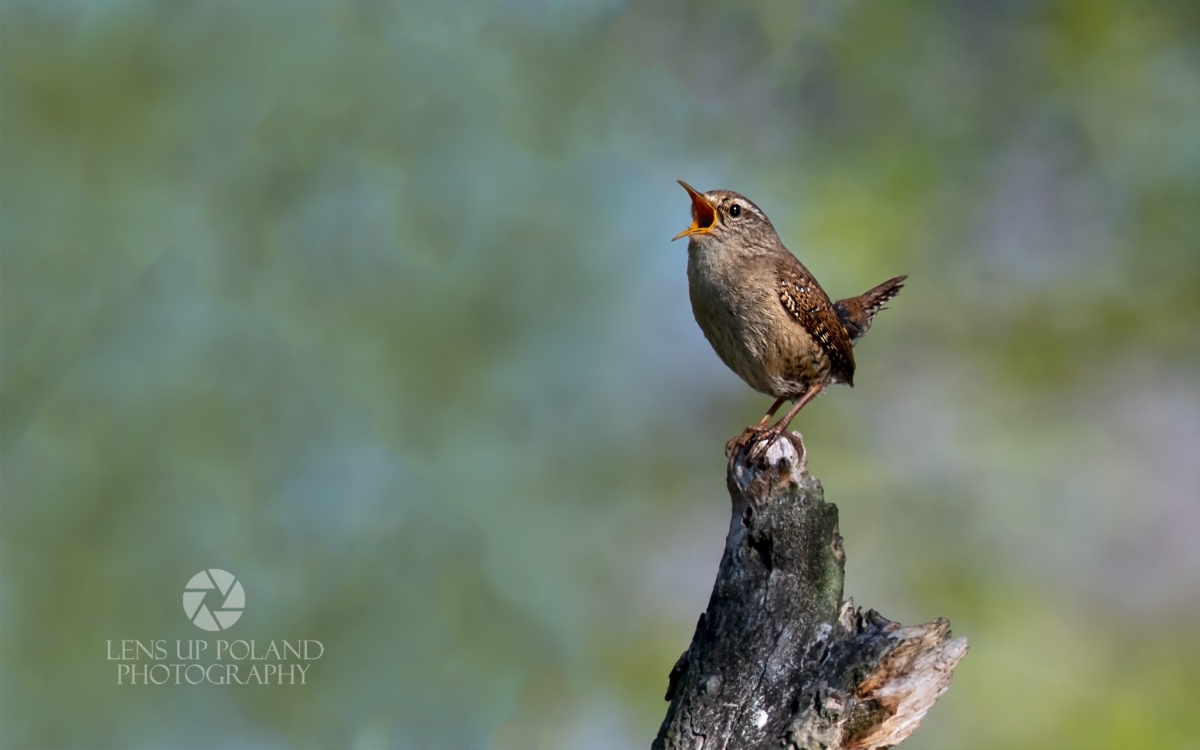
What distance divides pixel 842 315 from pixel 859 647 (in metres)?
2.85

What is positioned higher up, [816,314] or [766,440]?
[816,314]

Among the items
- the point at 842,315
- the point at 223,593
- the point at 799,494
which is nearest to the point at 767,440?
the point at 799,494

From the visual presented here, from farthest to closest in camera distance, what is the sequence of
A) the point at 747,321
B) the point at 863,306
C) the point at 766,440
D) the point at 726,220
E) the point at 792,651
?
1. the point at 863,306
2. the point at 726,220
3. the point at 747,321
4. the point at 766,440
5. the point at 792,651

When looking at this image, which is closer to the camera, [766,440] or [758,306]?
[766,440]

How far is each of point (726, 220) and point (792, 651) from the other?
2.22 metres

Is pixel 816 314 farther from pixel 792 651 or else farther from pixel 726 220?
pixel 792 651

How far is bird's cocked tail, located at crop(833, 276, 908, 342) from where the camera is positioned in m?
5.57

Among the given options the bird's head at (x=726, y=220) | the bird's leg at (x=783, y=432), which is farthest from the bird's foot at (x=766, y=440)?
the bird's head at (x=726, y=220)

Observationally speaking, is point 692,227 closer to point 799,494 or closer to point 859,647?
point 799,494

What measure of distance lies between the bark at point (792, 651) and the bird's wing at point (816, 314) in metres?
1.27

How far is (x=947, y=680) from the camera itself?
2906 mm

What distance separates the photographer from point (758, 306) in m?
4.49

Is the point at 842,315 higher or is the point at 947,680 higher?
the point at 842,315

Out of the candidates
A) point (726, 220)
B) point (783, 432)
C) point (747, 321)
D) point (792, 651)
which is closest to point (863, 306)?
point (726, 220)
